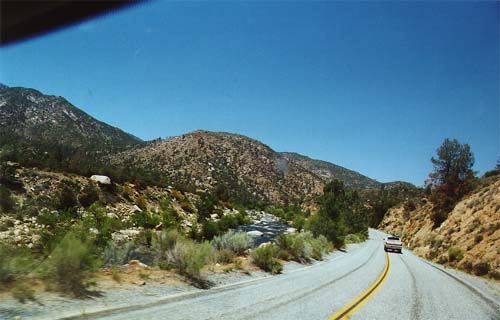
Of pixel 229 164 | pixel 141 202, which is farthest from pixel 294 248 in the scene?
pixel 229 164

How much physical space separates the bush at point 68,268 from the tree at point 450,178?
4490 cm

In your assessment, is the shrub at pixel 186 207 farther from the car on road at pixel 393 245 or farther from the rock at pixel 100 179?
the car on road at pixel 393 245

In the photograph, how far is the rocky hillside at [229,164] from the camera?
10043 cm

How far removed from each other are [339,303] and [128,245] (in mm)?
7695

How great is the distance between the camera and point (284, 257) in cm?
1966

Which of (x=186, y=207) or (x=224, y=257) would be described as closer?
(x=224, y=257)

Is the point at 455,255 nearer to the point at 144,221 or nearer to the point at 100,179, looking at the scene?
the point at 144,221

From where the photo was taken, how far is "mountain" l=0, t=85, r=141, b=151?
250ft

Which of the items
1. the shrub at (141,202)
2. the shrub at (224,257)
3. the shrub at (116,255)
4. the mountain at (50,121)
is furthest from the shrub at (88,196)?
the mountain at (50,121)

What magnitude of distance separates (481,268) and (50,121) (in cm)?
9314

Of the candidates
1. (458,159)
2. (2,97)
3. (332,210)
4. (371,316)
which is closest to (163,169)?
(2,97)

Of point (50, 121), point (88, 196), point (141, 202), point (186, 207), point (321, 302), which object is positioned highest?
point (50, 121)

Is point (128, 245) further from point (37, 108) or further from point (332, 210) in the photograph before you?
point (37, 108)

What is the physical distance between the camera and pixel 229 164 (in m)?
120
